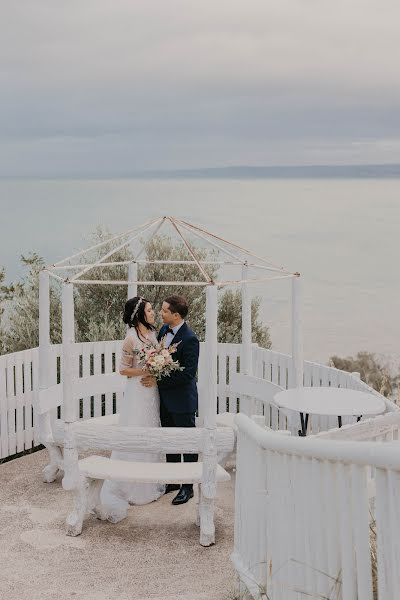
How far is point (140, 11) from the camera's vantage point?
→ 3142cm

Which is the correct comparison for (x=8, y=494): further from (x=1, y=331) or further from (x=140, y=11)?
(x=140, y=11)

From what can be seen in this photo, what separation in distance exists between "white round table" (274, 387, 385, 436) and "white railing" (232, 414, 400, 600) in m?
2.69

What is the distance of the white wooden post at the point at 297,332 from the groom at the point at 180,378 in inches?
48.8

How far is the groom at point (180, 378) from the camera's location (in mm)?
8211

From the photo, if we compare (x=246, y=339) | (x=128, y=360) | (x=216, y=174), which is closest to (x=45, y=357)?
(x=128, y=360)

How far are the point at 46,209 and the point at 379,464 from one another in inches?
1495

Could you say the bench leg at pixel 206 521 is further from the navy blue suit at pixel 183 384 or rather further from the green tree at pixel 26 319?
the green tree at pixel 26 319

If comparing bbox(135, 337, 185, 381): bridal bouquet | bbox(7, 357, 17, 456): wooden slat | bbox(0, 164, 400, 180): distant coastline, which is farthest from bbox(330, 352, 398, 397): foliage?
bbox(135, 337, 185, 381): bridal bouquet

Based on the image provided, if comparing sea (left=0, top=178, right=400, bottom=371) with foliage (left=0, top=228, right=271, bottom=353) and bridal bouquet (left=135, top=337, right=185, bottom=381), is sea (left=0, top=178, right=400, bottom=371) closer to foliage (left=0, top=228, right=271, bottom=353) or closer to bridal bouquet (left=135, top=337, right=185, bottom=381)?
foliage (left=0, top=228, right=271, bottom=353)

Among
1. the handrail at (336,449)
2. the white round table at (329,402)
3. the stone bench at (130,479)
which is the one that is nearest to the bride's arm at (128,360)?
the stone bench at (130,479)

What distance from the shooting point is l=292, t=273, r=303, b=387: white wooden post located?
895 centimetres

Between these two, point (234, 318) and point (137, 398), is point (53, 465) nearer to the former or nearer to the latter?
point (137, 398)

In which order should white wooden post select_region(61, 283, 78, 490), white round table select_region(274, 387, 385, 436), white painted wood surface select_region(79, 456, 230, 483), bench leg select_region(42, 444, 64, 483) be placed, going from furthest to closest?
bench leg select_region(42, 444, 64, 483) < white round table select_region(274, 387, 385, 436) < white wooden post select_region(61, 283, 78, 490) < white painted wood surface select_region(79, 456, 230, 483)

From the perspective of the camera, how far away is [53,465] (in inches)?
349
